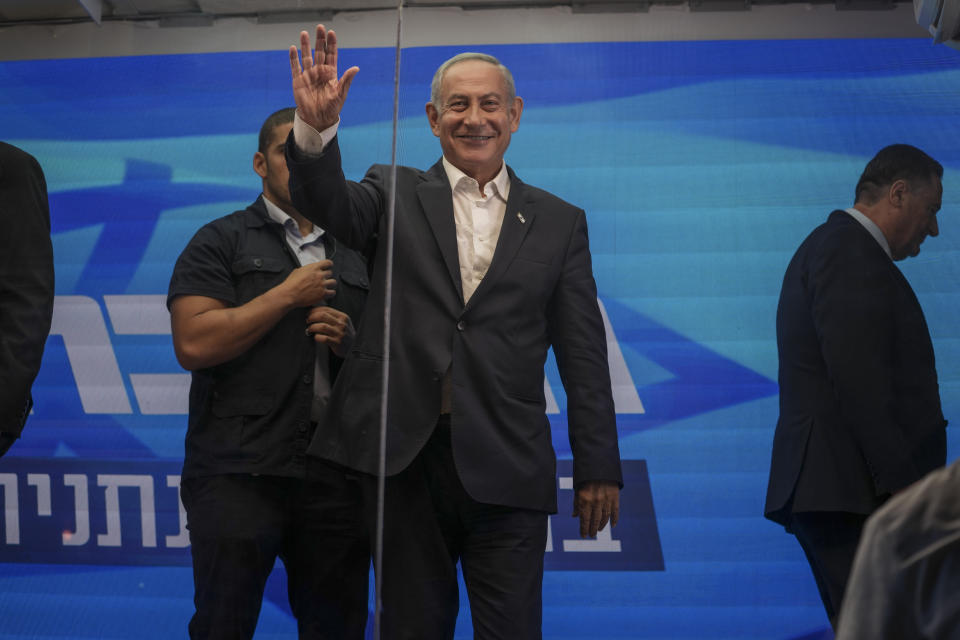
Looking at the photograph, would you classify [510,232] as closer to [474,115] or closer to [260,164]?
[474,115]

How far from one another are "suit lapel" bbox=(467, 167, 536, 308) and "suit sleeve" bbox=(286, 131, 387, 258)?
20cm

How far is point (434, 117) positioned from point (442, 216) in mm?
164

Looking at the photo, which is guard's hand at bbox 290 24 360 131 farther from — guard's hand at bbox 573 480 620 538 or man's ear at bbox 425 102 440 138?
guard's hand at bbox 573 480 620 538

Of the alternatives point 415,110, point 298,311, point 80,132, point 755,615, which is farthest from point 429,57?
point 755,615

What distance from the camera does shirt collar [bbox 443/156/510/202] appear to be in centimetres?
166

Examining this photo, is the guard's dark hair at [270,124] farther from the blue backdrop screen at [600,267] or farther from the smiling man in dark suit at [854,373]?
the smiling man in dark suit at [854,373]

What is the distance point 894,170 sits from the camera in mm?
1516

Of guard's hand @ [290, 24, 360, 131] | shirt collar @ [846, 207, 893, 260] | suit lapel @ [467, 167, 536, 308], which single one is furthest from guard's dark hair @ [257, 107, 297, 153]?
shirt collar @ [846, 207, 893, 260]

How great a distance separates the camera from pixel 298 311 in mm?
1759

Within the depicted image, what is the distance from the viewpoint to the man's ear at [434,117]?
1.68 meters

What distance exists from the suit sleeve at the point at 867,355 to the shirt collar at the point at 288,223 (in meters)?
0.84

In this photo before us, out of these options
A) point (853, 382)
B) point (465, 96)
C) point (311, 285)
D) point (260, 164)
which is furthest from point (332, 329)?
point (853, 382)

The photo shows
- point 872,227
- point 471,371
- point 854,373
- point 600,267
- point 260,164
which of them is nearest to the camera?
point 854,373

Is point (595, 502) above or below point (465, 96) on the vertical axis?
below
